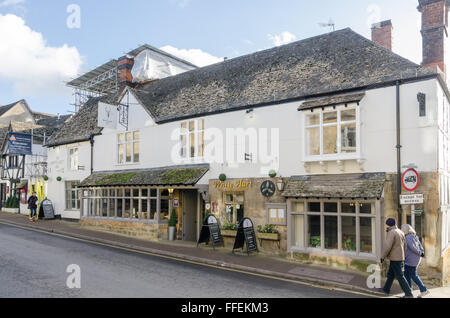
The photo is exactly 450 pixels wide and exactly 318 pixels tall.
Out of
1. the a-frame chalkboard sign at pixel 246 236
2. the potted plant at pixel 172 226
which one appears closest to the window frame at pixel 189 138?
the potted plant at pixel 172 226

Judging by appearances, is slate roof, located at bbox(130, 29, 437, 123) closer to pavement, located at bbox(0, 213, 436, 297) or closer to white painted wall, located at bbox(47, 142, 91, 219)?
pavement, located at bbox(0, 213, 436, 297)

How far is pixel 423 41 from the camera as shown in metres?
13.8

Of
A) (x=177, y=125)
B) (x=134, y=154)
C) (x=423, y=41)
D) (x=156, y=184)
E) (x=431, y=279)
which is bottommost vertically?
(x=431, y=279)

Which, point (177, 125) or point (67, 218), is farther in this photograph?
point (67, 218)

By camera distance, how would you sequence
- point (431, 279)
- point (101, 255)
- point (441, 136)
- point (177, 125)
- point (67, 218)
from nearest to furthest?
point (431, 279), point (441, 136), point (101, 255), point (177, 125), point (67, 218)

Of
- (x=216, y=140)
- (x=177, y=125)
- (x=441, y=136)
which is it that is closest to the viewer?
(x=441, y=136)

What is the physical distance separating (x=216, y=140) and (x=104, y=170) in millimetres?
8875

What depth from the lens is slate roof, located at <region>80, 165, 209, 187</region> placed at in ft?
53.0

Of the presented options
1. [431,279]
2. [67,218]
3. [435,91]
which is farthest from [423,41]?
[67,218]

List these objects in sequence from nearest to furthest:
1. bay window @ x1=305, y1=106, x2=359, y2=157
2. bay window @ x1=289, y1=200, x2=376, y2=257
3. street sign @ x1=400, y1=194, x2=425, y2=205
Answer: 1. street sign @ x1=400, y1=194, x2=425, y2=205
2. bay window @ x1=289, y1=200, x2=376, y2=257
3. bay window @ x1=305, y1=106, x2=359, y2=157

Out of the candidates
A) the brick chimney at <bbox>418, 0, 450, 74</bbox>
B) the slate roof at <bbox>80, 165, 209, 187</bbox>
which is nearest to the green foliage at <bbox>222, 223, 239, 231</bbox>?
the slate roof at <bbox>80, 165, 209, 187</bbox>

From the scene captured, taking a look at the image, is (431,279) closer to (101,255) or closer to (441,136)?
(441,136)

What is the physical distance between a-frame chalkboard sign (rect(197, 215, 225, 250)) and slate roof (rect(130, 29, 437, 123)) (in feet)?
16.2

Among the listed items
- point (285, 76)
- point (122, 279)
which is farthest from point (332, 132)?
point (122, 279)
